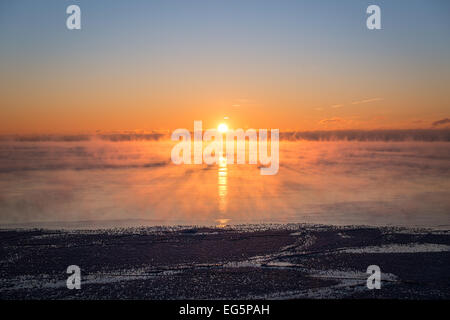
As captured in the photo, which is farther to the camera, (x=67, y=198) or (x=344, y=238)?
(x=67, y=198)

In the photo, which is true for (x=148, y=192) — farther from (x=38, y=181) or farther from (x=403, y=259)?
→ (x=403, y=259)

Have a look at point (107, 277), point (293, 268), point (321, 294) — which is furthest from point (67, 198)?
point (321, 294)

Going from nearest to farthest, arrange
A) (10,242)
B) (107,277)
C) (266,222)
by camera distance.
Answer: (107,277)
(10,242)
(266,222)

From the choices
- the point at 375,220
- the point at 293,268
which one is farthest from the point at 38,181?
the point at 293,268

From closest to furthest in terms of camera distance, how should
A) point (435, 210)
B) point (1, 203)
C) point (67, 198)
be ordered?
point (435, 210) → point (1, 203) → point (67, 198)

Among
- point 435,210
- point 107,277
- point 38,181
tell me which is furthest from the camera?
point 38,181
